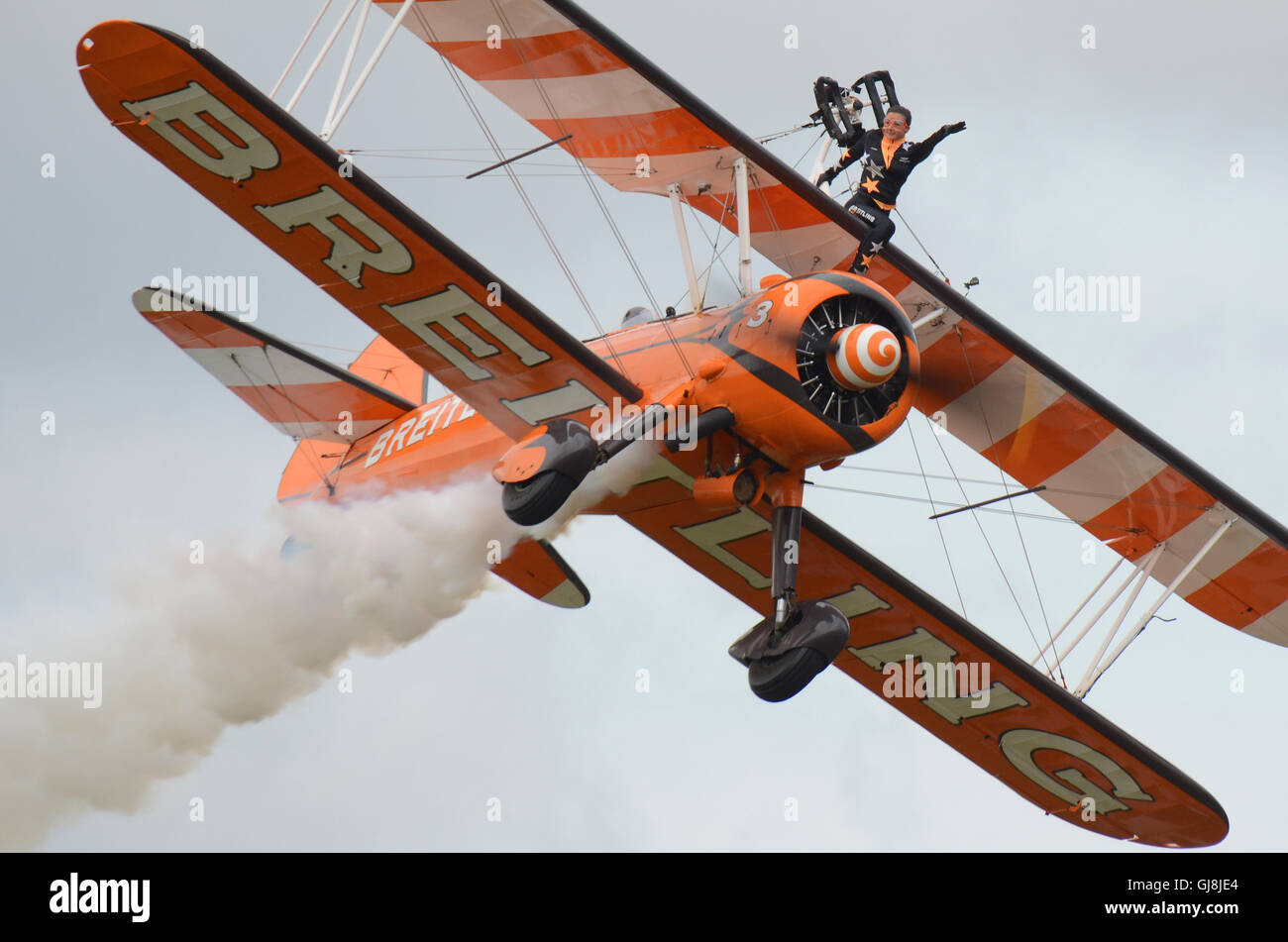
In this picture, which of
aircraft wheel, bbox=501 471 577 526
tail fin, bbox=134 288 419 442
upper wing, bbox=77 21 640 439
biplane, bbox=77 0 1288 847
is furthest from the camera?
tail fin, bbox=134 288 419 442

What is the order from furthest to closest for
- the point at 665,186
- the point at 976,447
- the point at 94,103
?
the point at 976,447
the point at 665,186
the point at 94,103

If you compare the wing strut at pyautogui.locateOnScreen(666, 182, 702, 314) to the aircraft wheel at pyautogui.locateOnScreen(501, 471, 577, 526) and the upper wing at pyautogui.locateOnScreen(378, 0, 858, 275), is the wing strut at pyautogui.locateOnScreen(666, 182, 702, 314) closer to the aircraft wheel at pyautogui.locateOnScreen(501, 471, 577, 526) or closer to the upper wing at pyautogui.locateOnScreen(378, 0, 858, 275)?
the upper wing at pyautogui.locateOnScreen(378, 0, 858, 275)

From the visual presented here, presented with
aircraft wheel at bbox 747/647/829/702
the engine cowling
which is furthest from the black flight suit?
aircraft wheel at bbox 747/647/829/702

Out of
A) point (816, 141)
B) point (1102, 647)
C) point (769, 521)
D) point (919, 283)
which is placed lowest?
point (1102, 647)

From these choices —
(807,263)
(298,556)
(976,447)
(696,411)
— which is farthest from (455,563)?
(976,447)

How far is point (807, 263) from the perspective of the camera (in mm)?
16203

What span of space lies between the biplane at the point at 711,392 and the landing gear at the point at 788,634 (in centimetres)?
2

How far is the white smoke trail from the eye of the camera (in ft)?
50.0

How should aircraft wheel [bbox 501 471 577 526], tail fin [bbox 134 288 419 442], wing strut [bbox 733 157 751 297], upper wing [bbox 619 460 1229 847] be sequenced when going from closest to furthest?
aircraft wheel [bbox 501 471 577 526] < wing strut [bbox 733 157 751 297] < upper wing [bbox 619 460 1229 847] < tail fin [bbox 134 288 419 442]

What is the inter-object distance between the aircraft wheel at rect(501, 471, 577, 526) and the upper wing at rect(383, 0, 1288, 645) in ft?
9.61

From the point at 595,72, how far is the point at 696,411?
2554 millimetres

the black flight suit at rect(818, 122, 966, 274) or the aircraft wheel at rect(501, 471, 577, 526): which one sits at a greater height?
the black flight suit at rect(818, 122, 966, 274)

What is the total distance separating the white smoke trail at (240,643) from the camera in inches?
599

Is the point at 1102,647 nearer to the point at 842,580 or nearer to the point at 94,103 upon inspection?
the point at 842,580
